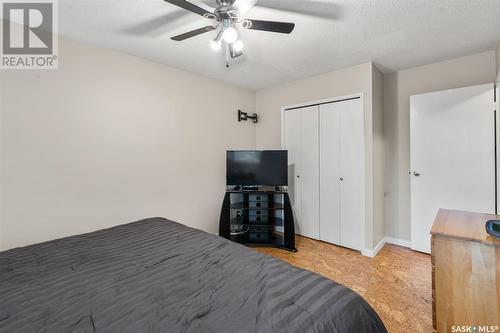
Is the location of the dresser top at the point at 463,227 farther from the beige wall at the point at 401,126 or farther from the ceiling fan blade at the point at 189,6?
the ceiling fan blade at the point at 189,6

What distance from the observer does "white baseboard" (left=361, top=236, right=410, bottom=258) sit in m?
2.88

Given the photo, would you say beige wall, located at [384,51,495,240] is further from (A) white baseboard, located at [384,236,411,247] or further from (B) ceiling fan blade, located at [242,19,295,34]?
(B) ceiling fan blade, located at [242,19,295,34]

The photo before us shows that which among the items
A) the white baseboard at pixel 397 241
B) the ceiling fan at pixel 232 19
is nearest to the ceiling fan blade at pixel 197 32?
the ceiling fan at pixel 232 19

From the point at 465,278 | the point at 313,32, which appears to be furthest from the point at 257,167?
the point at 465,278

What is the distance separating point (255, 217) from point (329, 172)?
122 cm

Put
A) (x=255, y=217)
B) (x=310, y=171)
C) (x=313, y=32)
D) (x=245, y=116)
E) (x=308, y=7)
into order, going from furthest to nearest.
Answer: (x=245, y=116), (x=310, y=171), (x=255, y=217), (x=313, y=32), (x=308, y=7)

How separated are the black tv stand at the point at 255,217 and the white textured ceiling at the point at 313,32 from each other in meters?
1.72

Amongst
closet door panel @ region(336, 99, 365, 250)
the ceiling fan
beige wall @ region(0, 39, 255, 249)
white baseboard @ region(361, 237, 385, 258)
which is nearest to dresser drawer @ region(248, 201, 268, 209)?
beige wall @ region(0, 39, 255, 249)

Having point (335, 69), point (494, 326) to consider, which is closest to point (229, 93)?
point (335, 69)

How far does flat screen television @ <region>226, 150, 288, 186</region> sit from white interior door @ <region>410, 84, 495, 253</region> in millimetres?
1697

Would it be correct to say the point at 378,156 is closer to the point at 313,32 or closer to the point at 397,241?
the point at 397,241

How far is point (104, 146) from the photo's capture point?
7.93 ft

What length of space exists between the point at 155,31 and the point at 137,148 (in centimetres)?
124

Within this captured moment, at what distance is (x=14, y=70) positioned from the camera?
1942 mm
